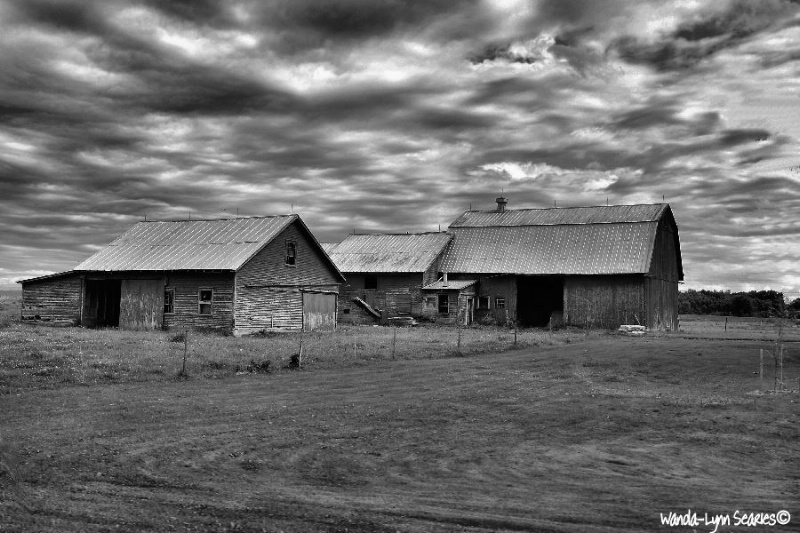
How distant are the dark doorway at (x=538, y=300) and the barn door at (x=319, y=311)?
15.7m

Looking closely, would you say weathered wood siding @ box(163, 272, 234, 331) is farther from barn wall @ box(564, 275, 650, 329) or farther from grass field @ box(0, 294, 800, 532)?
barn wall @ box(564, 275, 650, 329)

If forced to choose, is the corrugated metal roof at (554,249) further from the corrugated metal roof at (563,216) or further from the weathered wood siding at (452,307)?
the weathered wood siding at (452,307)

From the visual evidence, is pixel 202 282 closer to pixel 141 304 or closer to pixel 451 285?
pixel 141 304

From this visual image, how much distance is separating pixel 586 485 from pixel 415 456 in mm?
3003

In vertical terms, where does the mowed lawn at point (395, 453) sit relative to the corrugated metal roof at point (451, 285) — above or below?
below

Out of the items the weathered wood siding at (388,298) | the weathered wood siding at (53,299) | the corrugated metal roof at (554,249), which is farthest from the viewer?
the weathered wood siding at (388,298)

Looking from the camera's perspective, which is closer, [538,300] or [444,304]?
[444,304]

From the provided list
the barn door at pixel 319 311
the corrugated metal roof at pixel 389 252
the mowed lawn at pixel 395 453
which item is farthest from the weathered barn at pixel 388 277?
the mowed lawn at pixel 395 453

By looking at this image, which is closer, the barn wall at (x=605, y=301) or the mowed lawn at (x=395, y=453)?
the mowed lawn at (x=395, y=453)

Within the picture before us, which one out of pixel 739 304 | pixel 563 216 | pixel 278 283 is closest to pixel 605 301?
pixel 563 216

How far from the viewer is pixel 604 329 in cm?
4572

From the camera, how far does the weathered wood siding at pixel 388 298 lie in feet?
166

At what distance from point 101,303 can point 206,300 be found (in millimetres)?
8667

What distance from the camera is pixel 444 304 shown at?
49531 mm
